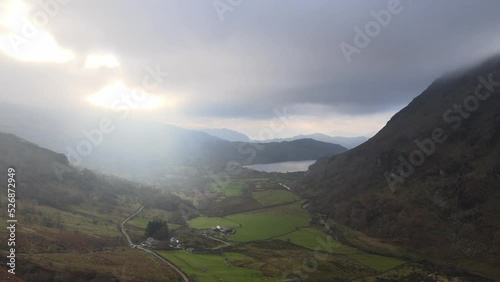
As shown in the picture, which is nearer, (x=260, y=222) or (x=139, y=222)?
(x=139, y=222)

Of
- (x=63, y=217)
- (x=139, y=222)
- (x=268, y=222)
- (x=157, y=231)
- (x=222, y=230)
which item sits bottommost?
(x=268, y=222)

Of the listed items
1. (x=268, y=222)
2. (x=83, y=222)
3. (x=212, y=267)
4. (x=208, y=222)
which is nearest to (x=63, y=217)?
(x=83, y=222)

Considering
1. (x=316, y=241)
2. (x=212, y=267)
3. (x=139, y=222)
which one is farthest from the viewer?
(x=139, y=222)

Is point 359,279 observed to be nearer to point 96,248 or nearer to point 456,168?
point 96,248

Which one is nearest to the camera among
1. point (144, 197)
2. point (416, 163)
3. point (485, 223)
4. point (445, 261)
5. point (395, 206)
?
point (445, 261)

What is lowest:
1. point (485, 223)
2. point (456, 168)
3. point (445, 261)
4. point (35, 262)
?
point (445, 261)

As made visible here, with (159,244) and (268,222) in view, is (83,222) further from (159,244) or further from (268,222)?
(268,222)

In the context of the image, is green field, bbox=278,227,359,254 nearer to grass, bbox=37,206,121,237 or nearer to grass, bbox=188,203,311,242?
grass, bbox=188,203,311,242

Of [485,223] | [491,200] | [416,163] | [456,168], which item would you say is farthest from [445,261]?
[416,163]
